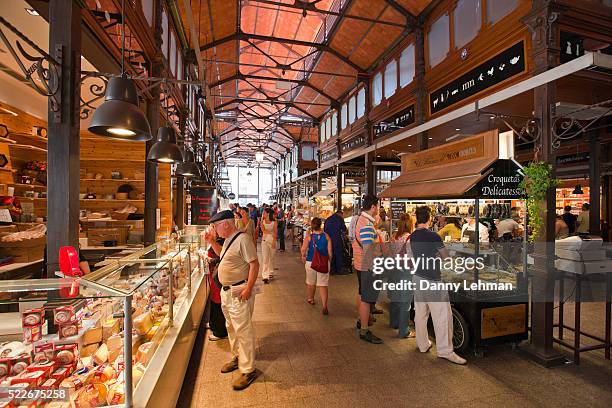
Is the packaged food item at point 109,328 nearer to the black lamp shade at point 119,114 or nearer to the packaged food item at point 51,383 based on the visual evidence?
the packaged food item at point 51,383

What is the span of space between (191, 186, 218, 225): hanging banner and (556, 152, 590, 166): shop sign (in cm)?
1088

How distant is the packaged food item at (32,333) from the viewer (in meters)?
1.78

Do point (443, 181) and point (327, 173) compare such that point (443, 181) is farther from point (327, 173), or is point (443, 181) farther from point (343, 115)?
point (327, 173)

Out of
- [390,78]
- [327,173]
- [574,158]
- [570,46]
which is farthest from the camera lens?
[327,173]

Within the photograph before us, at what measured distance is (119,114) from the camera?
7.52ft

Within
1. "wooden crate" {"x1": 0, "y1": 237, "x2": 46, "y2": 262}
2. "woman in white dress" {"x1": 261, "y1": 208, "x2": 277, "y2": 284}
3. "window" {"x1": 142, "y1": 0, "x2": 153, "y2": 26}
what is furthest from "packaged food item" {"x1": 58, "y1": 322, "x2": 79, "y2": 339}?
"woman in white dress" {"x1": 261, "y1": 208, "x2": 277, "y2": 284}

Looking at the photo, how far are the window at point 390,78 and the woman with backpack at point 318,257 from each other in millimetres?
4741

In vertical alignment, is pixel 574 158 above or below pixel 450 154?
above

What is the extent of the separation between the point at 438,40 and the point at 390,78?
1.89 meters

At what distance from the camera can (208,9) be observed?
23.7ft

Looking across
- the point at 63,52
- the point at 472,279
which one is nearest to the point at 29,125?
the point at 63,52

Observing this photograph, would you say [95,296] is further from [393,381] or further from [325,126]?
[325,126]

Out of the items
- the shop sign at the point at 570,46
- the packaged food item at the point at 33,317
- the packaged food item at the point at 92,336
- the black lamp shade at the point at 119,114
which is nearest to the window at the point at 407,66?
the shop sign at the point at 570,46

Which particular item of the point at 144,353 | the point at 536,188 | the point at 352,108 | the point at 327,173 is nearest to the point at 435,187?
the point at 536,188
